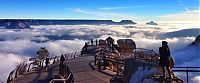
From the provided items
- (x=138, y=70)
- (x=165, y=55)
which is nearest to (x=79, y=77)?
(x=138, y=70)

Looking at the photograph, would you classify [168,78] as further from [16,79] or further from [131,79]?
[16,79]

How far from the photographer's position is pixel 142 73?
22281 mm

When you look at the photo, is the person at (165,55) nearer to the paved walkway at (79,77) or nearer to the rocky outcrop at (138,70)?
the rocky outcrop at (138,70)

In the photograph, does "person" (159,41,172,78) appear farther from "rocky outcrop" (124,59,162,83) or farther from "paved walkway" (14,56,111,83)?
"paved walkway" (14,56,111,83)

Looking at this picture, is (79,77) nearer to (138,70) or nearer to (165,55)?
(138,70)

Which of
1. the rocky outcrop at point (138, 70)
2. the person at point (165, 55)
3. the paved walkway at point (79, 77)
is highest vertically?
the person at point (165, 55)

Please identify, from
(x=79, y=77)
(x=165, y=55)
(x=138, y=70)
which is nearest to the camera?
(x=165, y=55)

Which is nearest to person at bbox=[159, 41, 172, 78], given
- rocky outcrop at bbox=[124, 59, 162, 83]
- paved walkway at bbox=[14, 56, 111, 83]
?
rocky outcrop at bbox=[124, 59, 162, 83]

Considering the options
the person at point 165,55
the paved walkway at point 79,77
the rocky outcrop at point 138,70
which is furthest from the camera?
the paved walkway at point 79,77

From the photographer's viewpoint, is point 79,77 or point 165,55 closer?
point 165,55

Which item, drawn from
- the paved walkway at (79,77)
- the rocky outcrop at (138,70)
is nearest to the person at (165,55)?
the rocky outcrop at (138,70)

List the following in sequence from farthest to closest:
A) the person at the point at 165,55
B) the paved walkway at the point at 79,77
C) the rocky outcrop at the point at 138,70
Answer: the paved walkway at the point at 79,77
the rocky outcrop at the point at 138,70
the person at the point at 165,55

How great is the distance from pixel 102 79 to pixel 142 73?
8.10 meters

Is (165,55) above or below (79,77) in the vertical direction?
above
